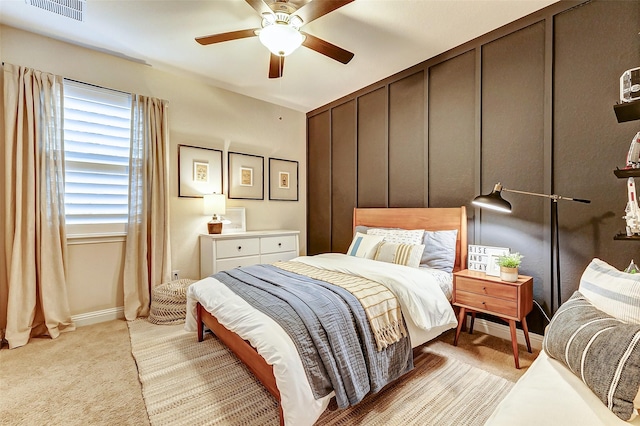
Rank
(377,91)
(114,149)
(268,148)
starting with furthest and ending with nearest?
1. (268,148)
2. (377,91)
3. (114,149)

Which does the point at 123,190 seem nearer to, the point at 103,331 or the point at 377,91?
the point at 103,331

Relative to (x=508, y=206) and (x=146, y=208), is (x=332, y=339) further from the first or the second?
(x=146, y=208)

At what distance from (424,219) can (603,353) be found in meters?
→ 2.13

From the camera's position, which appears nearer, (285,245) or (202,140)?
(202,140)

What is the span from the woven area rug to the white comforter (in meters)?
0.26

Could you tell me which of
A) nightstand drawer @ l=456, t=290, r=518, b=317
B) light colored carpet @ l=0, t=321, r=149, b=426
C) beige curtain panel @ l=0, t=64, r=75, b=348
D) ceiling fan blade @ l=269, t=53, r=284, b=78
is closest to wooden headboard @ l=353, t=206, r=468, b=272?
nightstand drawer @ l=456, t=290, r=518, b=317

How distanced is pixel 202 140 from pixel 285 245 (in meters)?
1.77

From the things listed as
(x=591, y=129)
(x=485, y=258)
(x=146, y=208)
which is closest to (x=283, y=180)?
(x=146, y=208)

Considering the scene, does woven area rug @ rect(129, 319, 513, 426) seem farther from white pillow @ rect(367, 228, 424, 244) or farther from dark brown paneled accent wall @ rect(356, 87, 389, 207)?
dark brown paneled accent wall @ rect(356, 87, 389, 207)

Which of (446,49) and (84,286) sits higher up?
(446,49)

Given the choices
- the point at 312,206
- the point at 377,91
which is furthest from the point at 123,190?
the point at 377,91

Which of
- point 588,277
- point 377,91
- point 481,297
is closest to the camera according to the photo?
point 588,277

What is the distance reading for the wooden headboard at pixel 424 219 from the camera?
2.75m

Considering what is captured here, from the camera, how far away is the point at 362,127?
3826 mm
